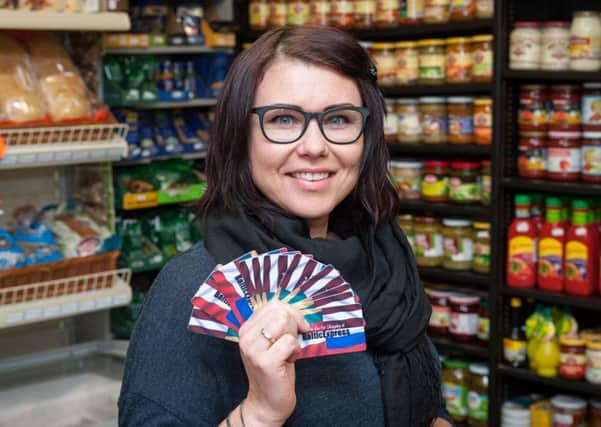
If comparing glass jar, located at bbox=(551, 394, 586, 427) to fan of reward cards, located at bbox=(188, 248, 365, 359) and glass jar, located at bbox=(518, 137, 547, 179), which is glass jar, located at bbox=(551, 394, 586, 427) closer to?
glass jar, located at bbox=(518, 137, 547, 179)

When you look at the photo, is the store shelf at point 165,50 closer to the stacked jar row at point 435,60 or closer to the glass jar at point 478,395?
the stacked jar row at point 435,60

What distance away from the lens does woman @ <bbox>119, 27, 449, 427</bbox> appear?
1.34m

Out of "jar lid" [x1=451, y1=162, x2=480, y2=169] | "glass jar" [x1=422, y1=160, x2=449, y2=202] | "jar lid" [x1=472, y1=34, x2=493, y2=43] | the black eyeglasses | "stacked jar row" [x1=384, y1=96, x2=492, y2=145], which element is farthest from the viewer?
"glass jar" [x1=422, y1=160, x2=449, y2=202]

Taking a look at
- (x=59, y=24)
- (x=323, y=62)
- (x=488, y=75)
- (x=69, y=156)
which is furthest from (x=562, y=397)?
(x=323, y=62)

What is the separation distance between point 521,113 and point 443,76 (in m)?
0.44

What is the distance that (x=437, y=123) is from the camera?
4004mm

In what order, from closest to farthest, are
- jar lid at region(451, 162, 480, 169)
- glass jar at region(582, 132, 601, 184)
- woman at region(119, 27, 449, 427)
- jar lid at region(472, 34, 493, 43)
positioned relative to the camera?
woman at region(119, 27, 449, 427)
glass jar at region(582, 132, 601, 184)
jar lid at region(472, 34, 493, 43)
jar lid at region(451, 162, 480, 169)

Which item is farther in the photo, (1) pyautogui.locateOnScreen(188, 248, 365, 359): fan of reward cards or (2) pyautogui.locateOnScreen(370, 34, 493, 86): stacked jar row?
(2) pyautogui.locateOnScreen(370, 34, 493, 86): stacked jar row

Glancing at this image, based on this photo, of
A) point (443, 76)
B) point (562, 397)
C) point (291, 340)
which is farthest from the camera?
point (443, 76)

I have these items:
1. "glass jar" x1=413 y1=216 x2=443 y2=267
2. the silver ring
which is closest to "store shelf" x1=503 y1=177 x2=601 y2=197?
"glass jar" x1=413 y1=216 x2=443 y2=267

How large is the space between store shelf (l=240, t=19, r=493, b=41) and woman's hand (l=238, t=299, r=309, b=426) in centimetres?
270

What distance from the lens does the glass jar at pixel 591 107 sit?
3.46 m

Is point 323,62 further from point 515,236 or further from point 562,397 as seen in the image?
point 562,397

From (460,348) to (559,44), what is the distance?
1.37 metres
